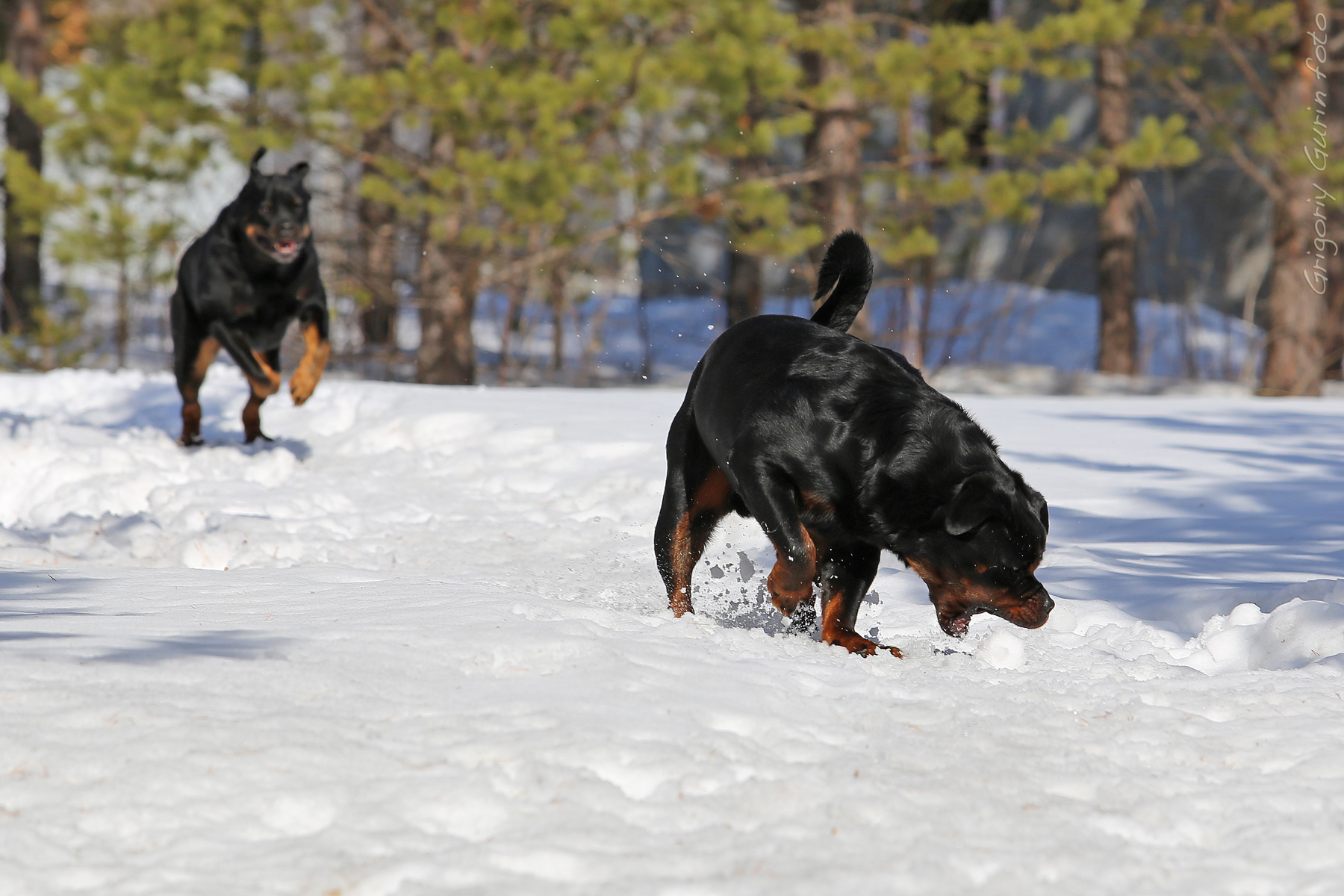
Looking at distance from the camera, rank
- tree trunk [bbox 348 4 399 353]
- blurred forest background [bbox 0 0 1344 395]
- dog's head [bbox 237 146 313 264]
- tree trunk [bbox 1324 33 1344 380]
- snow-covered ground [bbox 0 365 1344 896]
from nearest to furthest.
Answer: snow-covered ground [bbox 0 365 1344 896] → dog's head [bbox 237 146 313 264] → blurred forest background [bbox 0 0 1344 395] → tree trunk [bbox 348 4 399 353] → tree trunk [bbox 1324 33 1344 380]

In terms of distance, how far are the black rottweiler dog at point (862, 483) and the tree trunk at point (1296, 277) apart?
988 centimetres

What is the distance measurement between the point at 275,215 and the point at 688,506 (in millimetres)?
3455

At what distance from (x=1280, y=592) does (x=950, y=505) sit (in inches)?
48.3

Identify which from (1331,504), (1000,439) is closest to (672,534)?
(1331,504)

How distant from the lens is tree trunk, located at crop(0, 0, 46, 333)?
46.8ft

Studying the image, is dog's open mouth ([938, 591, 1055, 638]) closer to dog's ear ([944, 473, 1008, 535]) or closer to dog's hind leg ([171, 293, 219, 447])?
Result: dog's ear ([944, 473, 1008, 535])

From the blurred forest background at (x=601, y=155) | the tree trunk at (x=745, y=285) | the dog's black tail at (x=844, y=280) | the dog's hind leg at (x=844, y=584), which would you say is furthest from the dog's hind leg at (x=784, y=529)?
the tree trunk at (x=745, y=285)

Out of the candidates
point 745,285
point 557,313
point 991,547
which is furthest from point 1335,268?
point 991,547

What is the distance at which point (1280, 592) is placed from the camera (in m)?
3.61

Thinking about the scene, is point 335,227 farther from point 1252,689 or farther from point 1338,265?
point 1252,689

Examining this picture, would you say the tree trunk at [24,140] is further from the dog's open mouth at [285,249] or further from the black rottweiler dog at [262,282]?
the dog's open mouth at [285,249]

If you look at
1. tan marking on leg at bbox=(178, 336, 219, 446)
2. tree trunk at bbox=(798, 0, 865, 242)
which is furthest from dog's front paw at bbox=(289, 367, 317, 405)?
tree trunk at bbox=(798, 0, 865, 242)

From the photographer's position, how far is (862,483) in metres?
3.17

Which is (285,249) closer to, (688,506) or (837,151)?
(688,506)
